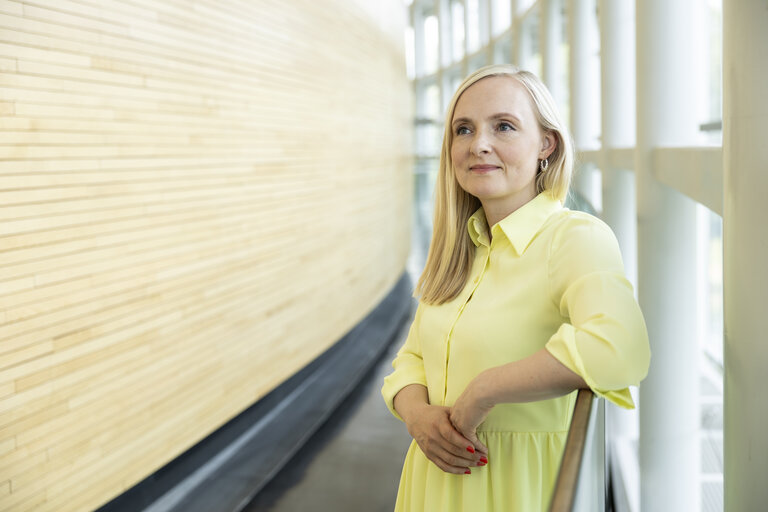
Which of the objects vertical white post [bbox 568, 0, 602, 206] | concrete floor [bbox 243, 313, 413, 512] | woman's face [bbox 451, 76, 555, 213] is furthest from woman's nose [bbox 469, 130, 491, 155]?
vertical white post [bbox 568, 0, 602, 206]

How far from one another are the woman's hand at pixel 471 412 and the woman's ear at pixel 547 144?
0.53 m

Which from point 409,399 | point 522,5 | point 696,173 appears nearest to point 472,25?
point 522,5

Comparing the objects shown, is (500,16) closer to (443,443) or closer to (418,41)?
(418,41)

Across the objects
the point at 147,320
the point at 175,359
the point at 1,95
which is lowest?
the point at 175,359

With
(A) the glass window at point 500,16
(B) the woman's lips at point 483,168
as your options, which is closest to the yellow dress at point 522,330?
(B) the woman's lips at point 483,168

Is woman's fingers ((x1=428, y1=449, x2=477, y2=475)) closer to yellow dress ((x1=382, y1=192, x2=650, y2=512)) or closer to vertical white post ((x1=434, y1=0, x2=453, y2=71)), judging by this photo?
yellow dress ((x1=382, y1=192, x2=650, y2=512))

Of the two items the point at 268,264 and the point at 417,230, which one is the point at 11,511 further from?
the point at 417,230

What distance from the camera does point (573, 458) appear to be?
105 cm

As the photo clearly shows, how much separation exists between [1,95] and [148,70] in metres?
1.05

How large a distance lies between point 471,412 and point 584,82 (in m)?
5.68

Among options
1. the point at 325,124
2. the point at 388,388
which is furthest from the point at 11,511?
the point at 325,124

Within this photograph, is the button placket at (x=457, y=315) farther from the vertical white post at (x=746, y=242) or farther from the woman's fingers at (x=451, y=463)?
the vertical white post at (x=746, y=242)

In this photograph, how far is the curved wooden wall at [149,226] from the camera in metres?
3.03

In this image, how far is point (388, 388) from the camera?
1.73 m
